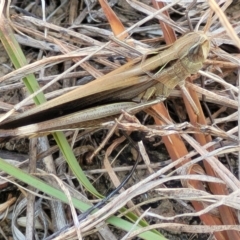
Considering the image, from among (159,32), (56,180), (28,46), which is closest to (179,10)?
(159,32)

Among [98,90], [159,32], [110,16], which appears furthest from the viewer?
[159,32]

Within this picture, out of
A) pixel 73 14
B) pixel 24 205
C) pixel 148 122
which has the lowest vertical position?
pixel 24 205

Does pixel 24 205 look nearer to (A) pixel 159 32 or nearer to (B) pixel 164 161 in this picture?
(B) pixel 164 161

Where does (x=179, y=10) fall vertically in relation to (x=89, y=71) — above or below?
above

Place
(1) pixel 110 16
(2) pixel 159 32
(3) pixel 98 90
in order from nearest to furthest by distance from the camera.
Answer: (3) pixel 98 90
(1) pixel 110 16
(2) pixel 159 32

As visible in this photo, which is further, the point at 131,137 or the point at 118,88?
the point at 131,137

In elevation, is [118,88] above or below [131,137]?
above

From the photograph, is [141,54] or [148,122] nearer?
[141,54]
